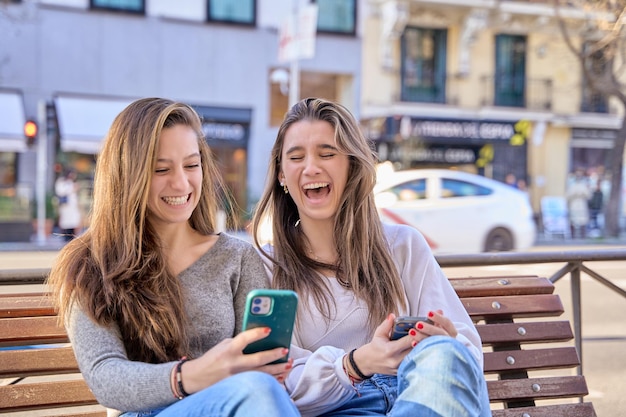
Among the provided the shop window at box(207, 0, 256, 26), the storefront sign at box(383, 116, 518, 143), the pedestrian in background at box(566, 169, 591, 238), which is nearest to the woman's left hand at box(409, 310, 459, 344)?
the pedestrian in background at box(566, 169, 591, 238)

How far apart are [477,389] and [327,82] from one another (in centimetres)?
2152

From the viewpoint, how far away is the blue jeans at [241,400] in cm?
200

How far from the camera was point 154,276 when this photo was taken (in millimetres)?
2496

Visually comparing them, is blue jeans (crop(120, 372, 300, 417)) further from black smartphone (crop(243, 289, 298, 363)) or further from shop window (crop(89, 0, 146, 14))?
shop window (crop(89, 0, 146, 14))

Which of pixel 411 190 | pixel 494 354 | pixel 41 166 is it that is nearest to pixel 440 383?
pixel 494 354

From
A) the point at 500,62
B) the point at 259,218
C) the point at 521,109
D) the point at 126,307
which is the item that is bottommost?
the point at 126,307

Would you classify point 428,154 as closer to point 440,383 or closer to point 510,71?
point 510,71

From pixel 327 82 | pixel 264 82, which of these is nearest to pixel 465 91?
pixel 327 82

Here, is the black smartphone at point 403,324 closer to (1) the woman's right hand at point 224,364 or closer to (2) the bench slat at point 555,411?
(1) the woman's right hand at point 224,364

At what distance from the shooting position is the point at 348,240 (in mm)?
2961

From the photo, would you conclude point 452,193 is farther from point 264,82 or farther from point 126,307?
point 126,307

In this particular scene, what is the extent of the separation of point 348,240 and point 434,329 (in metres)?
0.66

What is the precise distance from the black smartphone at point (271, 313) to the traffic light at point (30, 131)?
16056 mm

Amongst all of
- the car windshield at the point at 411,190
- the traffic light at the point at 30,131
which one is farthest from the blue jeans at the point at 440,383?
the traffic light at the point at 30,131
